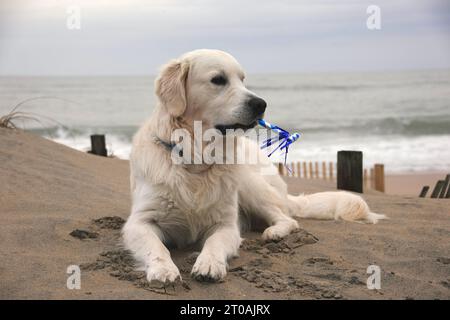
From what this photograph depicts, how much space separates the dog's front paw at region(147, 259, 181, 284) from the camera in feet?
9.66

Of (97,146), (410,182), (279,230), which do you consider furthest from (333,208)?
(410,182)

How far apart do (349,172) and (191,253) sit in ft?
12.4

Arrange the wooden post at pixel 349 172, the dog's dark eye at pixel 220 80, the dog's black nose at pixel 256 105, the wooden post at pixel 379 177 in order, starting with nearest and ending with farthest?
1. the dog's black nose at pixel 256 105
2. the dog's dark eye at pixel 220 80
3. the wooden post at pixel 349 172
4. the wooden post at pixel 379 177

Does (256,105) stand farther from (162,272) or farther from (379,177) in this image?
(379,177)

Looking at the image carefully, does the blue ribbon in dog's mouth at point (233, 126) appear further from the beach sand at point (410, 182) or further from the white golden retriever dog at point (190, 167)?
the beach sand at point (410, 182)

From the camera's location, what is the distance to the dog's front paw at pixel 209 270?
3.03 m

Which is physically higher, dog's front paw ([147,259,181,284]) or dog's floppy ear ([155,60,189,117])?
dog's floppy ear ([155,60,189,117])

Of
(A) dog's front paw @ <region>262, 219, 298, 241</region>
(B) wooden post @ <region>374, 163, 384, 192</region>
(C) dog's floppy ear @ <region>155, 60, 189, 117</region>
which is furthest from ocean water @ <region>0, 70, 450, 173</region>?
(A) dog's front paw @ <region>262, 219, 298, 241</region>

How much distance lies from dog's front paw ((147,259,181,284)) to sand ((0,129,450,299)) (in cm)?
6

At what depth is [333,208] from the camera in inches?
190

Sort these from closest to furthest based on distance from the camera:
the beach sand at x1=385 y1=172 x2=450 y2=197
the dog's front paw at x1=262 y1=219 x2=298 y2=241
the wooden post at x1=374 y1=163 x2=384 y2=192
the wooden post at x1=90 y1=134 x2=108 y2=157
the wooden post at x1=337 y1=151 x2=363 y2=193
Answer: the dog's front paw at x1=262 y1=219 x2=298 y2=241 → the wooden post at x1=337 y1=151 x2=363 y2=193 → the wooden post at x1=374 y1=163 x2=384 y2=192 → the wooden post at x1=90 y1=134 x2=108 y2=157 → the beach sand at x1=385 y1=172 x2=450 y2=197

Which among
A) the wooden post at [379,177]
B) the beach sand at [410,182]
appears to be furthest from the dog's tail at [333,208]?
the beach sand at [410,182]

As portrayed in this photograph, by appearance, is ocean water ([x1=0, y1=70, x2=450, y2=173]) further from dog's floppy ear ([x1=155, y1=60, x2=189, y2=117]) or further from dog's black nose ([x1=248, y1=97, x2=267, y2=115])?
dog's black nose ([x1=248, y1=97, x2=267, y2=115])

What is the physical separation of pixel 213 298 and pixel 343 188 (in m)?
4.56
